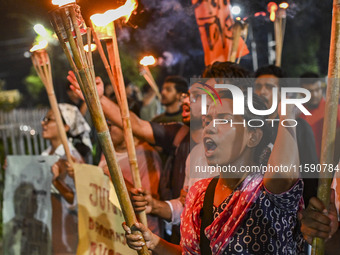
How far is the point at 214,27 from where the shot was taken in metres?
3.19

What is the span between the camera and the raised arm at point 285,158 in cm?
148

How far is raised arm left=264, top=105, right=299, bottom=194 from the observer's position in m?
1.48

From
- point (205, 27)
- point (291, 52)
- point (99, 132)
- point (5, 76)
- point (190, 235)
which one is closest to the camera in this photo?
point (99, 132)

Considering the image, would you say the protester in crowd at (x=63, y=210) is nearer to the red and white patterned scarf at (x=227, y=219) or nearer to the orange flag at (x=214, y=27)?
the orange flag at (x=214, y=27)

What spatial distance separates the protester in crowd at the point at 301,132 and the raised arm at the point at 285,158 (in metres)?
0.29

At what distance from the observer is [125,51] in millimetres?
3762

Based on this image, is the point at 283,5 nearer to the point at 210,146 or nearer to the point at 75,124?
the point at 210,146

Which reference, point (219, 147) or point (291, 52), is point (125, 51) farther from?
point (291, 52)

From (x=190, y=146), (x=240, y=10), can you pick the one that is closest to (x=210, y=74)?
(x=190, y=146)

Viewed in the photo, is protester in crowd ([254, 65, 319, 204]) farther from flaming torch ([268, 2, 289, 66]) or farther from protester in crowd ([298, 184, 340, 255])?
protester in crowd ([298, 184, 340, 255])

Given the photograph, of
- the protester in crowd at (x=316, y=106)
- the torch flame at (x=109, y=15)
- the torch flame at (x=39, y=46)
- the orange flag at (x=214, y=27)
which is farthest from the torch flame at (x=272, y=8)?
the torch flame at (x=39, y=46)

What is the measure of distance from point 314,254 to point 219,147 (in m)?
0.54

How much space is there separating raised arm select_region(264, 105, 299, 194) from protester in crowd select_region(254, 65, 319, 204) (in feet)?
0.94

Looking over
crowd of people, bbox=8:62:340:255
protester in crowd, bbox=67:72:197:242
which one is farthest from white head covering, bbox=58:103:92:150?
crowd of people, bbox=8:62:340:255
